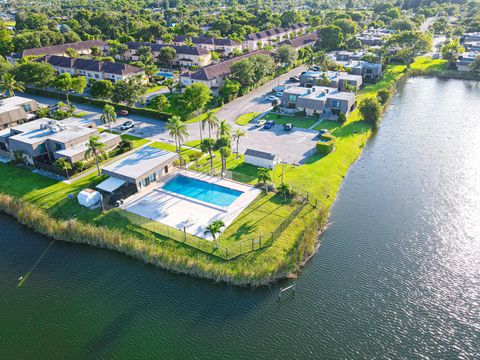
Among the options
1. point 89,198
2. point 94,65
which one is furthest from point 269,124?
point 94,65

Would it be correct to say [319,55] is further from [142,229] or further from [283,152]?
[142,229]

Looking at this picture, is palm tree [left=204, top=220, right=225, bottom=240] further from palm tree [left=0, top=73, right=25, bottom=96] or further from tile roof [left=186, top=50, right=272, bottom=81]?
palm tree [left=0, top=73, right=25, bottom=96]

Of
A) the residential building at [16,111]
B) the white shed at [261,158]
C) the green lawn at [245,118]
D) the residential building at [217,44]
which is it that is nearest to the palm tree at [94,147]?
the white shed at [261,158]

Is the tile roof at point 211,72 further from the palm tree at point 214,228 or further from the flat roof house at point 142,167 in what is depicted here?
the palm tree at point 214,228

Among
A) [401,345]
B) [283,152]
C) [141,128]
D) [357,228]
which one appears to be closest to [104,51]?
[141,128]

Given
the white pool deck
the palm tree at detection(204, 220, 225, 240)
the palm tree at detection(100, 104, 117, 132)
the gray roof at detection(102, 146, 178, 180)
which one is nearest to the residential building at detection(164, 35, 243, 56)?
the palm tree at detection(100, 104, 117, 132)

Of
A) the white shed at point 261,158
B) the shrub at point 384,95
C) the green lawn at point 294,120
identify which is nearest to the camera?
the white shed at point 261,158

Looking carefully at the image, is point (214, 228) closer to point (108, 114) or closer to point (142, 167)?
point (142, 167)
